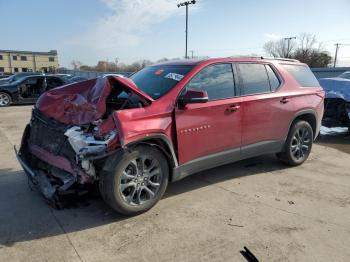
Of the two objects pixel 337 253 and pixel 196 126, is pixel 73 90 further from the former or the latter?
pixel 337 253

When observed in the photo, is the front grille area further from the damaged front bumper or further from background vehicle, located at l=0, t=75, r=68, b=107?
background vehicle, located at l=0, t=75, r=68, b=107

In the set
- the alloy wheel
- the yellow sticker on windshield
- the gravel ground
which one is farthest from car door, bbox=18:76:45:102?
the alloy wheel

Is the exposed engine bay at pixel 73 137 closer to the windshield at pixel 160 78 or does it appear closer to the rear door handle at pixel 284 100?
the windshield at pixel 160 78

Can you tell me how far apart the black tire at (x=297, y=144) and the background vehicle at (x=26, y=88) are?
12.5 meters

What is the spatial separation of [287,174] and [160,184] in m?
2.50

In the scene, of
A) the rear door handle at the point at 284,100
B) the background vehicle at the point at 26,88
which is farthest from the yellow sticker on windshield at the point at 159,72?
the background vehicle at the point at 26,88

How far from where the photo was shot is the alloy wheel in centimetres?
385

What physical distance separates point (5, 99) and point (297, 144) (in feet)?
43.7

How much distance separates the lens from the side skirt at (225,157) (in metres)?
4.33

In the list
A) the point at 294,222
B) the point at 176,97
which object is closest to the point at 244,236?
the point at 294,222

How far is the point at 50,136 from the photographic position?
167 inches

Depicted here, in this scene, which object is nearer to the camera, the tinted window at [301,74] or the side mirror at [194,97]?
the side mirror at [194,97]

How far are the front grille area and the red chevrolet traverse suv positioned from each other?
0.5 inches

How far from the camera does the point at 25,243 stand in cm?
338
